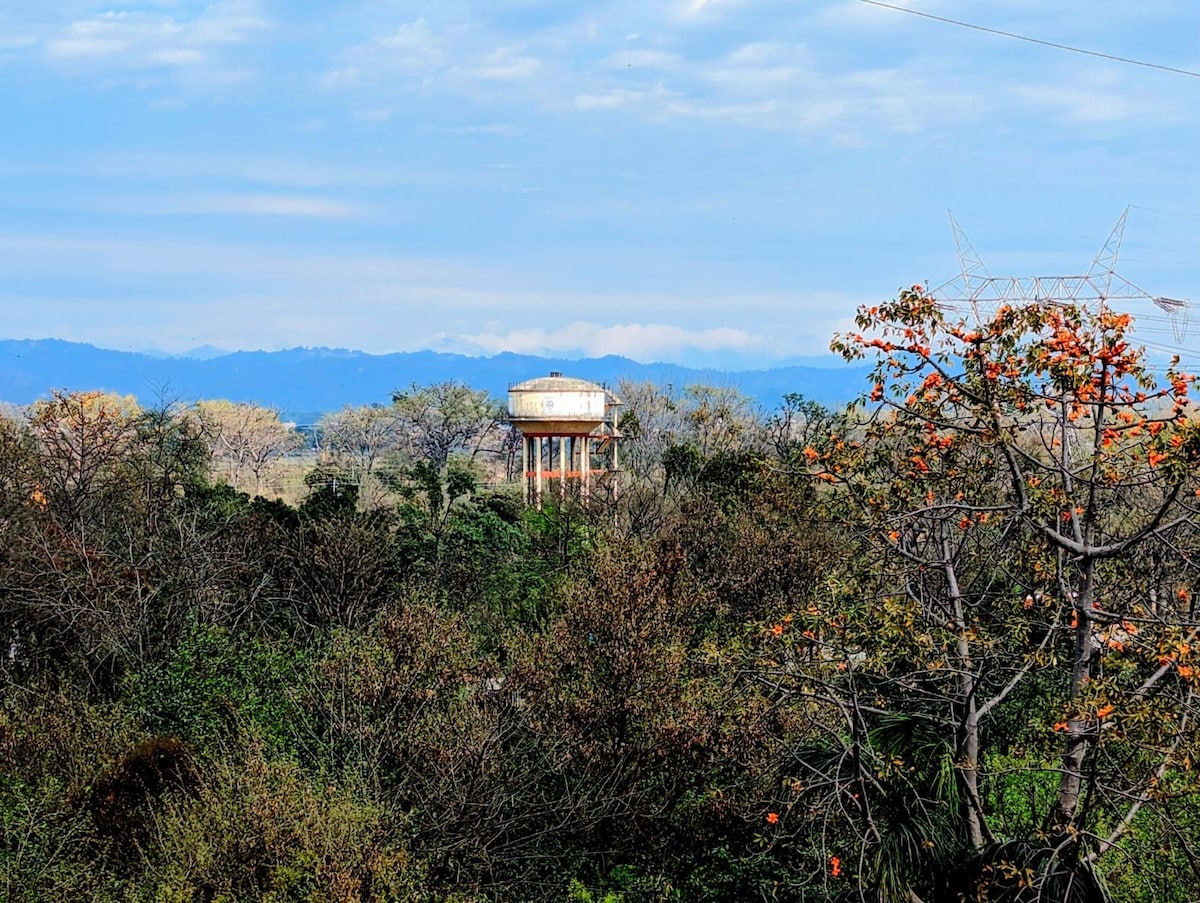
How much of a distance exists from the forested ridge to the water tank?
43.5ft

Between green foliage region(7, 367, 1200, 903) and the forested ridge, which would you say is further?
green foliage region(7, 367, 1200, 903)

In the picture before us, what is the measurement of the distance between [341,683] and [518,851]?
2715 millimetres

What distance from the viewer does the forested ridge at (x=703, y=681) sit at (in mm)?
7918

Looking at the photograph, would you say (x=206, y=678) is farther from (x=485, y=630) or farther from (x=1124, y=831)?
(x=1124, y=831)

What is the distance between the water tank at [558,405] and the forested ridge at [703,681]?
1326 centimetres

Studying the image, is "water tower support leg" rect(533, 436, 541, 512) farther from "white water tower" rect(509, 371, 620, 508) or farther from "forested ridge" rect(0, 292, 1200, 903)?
"forested ridge" rect(0, 292, 1200, 903)

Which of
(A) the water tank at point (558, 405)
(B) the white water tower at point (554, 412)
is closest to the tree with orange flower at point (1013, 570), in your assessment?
(B) the white water tower at point (554, 412)

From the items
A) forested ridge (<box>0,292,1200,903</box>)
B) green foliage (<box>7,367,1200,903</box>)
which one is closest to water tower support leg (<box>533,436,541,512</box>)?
forested ridge (<box>0,292,1200,903</box>)

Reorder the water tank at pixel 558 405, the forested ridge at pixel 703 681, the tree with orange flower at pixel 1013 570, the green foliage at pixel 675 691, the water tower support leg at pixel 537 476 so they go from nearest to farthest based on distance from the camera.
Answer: the tree with orange flower at pixel 1013 570
the forested ridge at pixel 703 681
the green foliage at pixel 675 691
the water tower support leg at pixel 537 476
the water tank at pixel 558 405

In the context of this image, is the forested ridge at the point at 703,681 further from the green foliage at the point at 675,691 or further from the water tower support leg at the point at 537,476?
the water tower support leg at the point at 537,476

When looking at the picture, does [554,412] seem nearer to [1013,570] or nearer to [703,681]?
[703,681]

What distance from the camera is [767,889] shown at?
1195 centimetres

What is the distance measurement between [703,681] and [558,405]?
79.5 feet

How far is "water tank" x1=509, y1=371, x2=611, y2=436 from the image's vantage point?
3731cm
